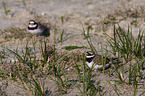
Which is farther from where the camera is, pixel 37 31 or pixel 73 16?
pixel 73 16

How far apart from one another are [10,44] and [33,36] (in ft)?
1.86

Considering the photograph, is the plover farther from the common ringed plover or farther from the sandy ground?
the common ringed plover

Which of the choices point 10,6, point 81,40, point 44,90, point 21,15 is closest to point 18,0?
point 10,6

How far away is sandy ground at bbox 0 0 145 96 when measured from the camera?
4.25 metres

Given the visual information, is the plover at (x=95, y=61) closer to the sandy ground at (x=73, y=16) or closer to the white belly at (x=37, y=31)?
the sandy ground at (x=73, y=16)

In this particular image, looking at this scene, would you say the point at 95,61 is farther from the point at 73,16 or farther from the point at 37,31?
the point at 73,16

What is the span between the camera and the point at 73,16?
19.4 ft

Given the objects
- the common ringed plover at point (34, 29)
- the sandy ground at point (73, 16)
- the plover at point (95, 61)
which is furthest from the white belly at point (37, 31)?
the plover at point (95, 61)

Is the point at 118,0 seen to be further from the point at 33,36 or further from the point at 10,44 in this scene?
the point at 10,44

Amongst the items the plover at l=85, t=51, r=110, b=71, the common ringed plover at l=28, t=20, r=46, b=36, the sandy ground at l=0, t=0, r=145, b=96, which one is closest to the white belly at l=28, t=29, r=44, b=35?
the common ringed plover at l=28, t=20, r=46, b=36

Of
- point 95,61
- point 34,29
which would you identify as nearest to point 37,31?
point 34,29

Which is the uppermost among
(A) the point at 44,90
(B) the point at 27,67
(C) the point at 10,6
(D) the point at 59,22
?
(C) the point at 10,6

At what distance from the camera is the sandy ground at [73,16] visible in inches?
167

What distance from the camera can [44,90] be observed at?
2793 mm
